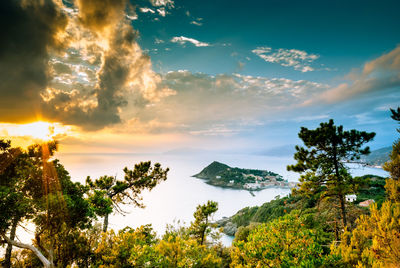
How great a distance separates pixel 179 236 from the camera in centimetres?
888

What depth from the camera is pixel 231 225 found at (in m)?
69.5

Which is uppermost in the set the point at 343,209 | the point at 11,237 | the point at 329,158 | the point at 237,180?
the point at 329,158

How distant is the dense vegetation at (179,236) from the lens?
18.1 feet

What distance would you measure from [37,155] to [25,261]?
21.4 feet

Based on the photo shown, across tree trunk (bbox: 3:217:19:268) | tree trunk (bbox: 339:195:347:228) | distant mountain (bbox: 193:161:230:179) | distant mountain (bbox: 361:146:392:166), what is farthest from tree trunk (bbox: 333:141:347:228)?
distant mountain (bbox: 193:161:230:179)

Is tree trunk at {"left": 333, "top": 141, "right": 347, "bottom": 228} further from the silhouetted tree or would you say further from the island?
the island

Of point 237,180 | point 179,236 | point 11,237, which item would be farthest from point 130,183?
point 237,180

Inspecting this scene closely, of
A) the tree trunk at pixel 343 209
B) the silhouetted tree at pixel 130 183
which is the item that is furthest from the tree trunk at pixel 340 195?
the silhouetted tree at pixel 130 183

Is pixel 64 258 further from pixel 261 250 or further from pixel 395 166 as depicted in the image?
pixel 395 166

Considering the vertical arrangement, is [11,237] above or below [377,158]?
below

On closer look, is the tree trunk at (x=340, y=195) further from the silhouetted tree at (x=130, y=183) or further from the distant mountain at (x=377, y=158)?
the silhouetted tree at (x=130, y=183)

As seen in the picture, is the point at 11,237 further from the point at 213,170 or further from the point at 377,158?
the point at 213,170

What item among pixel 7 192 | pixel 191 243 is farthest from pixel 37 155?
pixel 191 243

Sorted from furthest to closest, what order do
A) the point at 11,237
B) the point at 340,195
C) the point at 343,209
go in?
the point at 340,195 → the point at 343,209 → the point at 11,237
